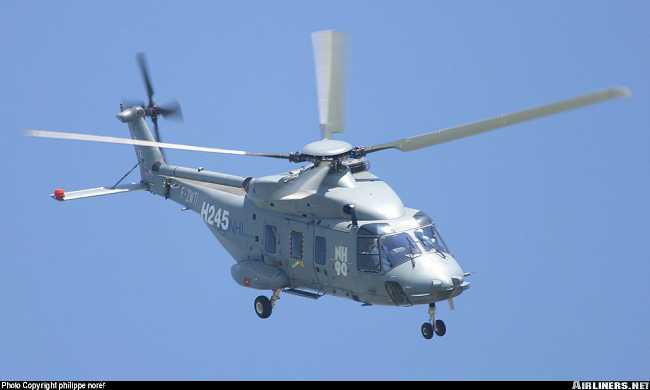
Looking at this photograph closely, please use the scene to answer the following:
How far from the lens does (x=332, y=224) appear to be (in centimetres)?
2508

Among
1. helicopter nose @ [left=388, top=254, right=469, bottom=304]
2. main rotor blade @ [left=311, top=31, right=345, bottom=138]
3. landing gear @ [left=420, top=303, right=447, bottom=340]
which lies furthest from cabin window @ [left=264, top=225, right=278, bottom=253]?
landing gear @ [left=420, top=303, right=447, bottom=340]

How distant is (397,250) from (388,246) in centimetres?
20

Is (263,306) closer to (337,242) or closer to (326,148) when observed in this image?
(337,242)

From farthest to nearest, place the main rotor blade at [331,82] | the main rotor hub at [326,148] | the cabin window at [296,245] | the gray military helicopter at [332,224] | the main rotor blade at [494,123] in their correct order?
the main rotor blade at [331,82], the cabin window at [296,245], the main rotor hub at [326,148], the gray military helicopter at [332,224], the main rotor blade at [494,123]

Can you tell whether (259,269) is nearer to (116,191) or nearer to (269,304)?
(269,304)

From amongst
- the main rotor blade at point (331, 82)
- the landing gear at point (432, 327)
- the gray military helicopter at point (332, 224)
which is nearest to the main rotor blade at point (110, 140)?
the gray military helicopter at point (332, 224)

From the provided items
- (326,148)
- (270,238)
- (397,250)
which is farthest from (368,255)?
(270,238)

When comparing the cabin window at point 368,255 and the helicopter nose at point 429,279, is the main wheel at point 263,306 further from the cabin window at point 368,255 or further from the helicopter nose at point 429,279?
the helicopter nose at point 429,279

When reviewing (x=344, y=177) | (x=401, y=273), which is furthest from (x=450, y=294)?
(x=344, y=177)

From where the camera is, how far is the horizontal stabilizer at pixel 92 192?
2925 centimetres

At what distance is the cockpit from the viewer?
79.5ft

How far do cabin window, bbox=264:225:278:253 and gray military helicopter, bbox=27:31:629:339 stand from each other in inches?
0.8

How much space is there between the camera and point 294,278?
26.2 metres

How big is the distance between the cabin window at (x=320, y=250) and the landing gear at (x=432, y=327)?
8.15ft
